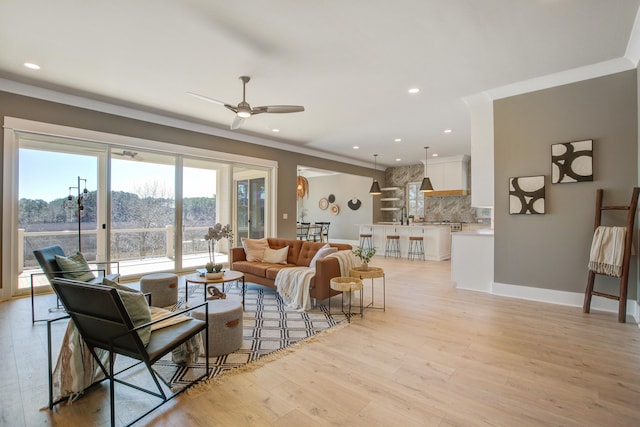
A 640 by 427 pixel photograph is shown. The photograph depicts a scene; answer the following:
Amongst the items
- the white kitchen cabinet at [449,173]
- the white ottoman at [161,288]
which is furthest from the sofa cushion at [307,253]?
the white kitchen cabinet at [449,173]

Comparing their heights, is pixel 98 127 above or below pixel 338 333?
above

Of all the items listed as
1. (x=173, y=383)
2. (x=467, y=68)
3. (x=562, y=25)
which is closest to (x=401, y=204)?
(x=467, y=68)

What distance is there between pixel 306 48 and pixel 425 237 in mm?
6337

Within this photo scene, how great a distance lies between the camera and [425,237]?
8.29 metres

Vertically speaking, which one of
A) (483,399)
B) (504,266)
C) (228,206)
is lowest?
(483,399)

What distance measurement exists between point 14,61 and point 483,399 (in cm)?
582

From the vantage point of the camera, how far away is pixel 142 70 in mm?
3809

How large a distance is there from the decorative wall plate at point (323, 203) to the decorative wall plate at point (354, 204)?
115 cm

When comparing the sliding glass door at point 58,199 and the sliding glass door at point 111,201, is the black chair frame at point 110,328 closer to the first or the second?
the sliding glass door at point 111,201

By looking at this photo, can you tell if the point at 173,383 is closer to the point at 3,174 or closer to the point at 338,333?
the point at 338,333

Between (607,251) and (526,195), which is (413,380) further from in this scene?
(526,195)

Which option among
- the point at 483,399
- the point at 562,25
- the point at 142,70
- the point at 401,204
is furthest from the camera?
the point at 401,204

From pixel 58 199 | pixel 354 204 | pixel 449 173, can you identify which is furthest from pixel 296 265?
pixel 354 204

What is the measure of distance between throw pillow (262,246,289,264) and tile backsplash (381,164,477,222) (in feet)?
22.5
